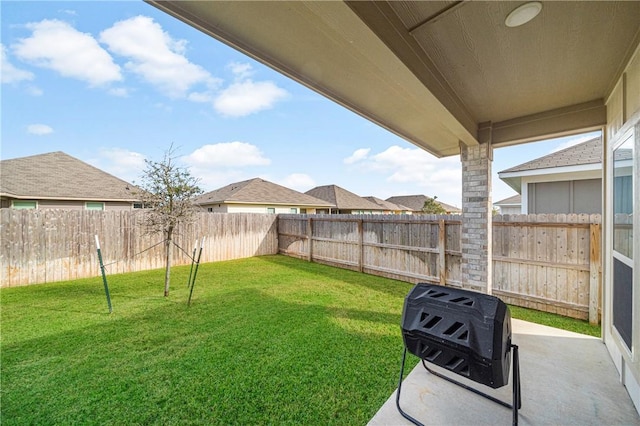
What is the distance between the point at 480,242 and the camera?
381 centimetres

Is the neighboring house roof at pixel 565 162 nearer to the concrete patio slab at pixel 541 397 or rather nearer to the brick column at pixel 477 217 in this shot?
the brick column at pixel 477 217

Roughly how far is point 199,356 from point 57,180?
11894 mm

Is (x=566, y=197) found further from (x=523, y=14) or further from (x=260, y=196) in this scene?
(x=260, y=196)

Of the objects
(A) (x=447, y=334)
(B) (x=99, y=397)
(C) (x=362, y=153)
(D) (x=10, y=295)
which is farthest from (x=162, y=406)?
(C) (x=362, y=153)

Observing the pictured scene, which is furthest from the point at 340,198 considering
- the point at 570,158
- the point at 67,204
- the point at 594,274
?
the point at 594,274

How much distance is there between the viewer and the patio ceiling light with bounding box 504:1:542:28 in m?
1.61

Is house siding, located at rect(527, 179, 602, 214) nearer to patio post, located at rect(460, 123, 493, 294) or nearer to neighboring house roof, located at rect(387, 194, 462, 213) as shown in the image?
patio post, located at rect(460, 123, 493, 294)

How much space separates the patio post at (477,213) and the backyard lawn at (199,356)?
1396 millimetres

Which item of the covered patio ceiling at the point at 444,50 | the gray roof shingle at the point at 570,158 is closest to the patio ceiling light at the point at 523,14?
the covered patio ceiling at the point at 444,50

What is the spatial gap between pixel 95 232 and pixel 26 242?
4.08ft

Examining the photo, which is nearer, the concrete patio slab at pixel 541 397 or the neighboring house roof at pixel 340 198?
the concrete patio slab at pixel 541 397

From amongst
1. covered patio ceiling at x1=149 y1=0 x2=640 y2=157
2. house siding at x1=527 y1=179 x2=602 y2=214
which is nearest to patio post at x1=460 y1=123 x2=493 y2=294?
covered patio ceiling at x1=149 y1=0 x2=640 y2=157

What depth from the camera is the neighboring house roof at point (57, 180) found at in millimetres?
8977

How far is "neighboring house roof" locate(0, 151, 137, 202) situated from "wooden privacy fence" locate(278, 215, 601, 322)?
860 cm
